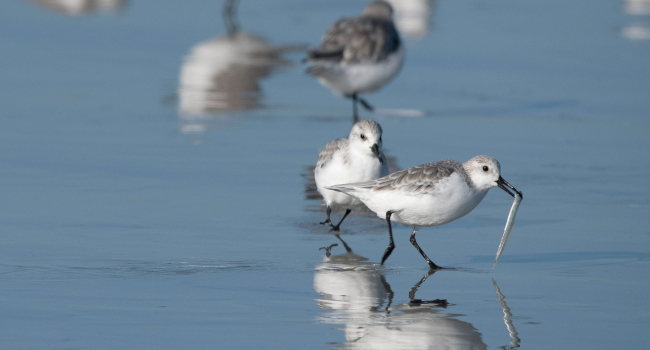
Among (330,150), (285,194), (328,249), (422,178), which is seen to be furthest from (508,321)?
(285,194)

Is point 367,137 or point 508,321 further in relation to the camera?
point 367,137

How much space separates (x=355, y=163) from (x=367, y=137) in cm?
23

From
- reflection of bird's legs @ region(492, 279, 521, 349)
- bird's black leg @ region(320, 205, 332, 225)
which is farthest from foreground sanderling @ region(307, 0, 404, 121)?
reflection of bird's legs @ region(492, 279, 521, 349)

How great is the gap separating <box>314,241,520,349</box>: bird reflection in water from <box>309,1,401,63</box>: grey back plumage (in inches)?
223

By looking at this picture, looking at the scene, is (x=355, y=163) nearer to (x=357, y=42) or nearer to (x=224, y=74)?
(x=357, y=42)

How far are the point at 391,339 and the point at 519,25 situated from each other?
1415 centimetres

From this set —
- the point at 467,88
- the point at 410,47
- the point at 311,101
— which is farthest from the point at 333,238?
the point at 410,47

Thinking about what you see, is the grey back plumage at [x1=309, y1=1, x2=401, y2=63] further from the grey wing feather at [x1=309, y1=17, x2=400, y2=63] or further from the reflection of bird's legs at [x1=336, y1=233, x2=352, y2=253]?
the reflection of bird's legs at [x1=336, y1=233, x2=352, y2=253]

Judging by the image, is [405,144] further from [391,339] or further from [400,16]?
[400,16]

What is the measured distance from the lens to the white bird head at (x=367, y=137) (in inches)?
329

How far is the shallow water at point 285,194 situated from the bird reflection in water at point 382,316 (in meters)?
0.02

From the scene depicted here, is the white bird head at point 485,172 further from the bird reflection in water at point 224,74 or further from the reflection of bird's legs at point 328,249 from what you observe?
the bird reflection in water at point 224,74

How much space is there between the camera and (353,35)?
512 inches

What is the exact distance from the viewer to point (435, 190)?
735 cm
